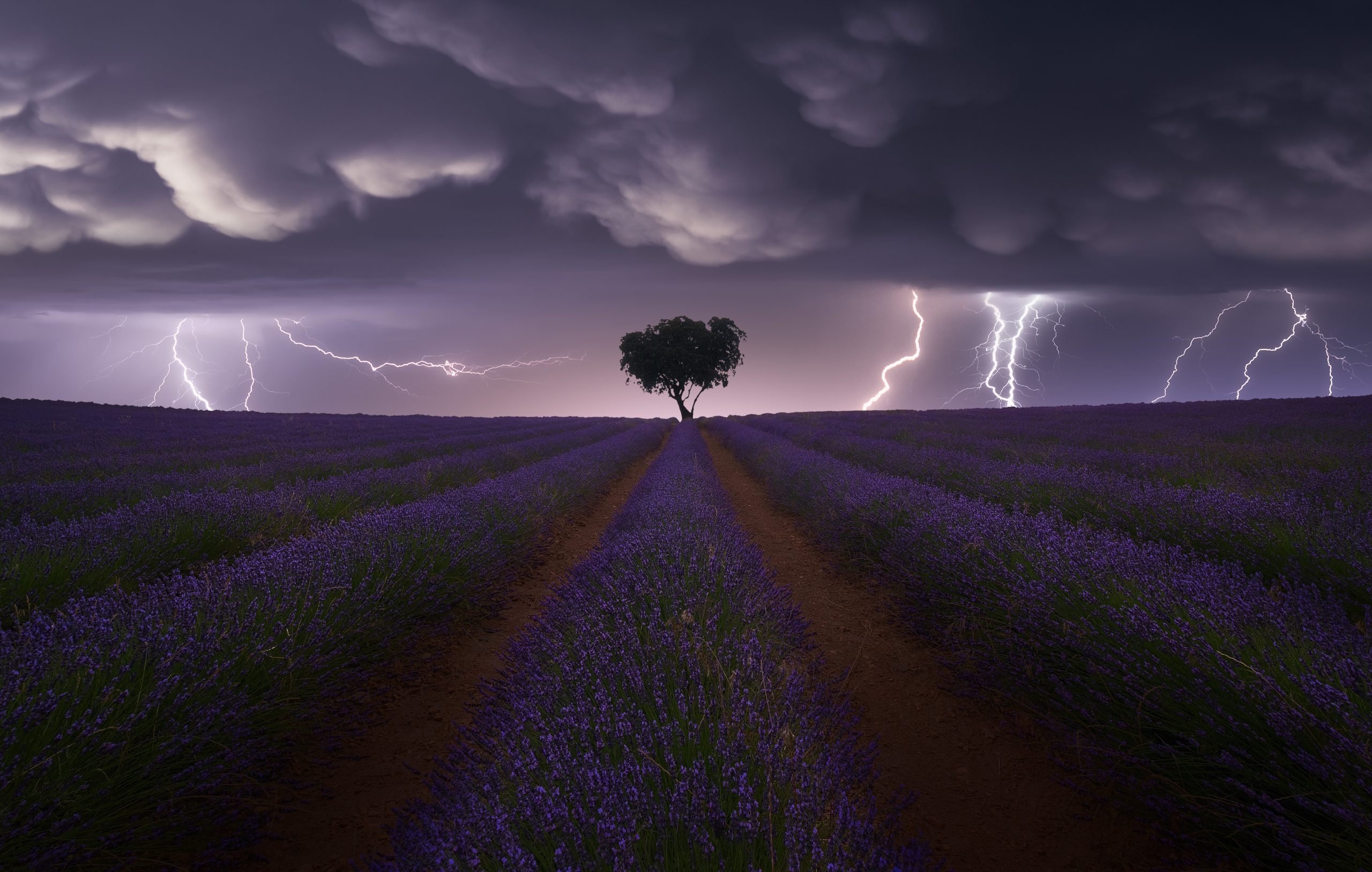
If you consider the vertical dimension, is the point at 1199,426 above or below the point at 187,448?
above

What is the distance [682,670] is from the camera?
2059 mm

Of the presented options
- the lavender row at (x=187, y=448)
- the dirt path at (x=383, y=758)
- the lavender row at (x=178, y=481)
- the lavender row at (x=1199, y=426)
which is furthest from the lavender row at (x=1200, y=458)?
the lavender row at (x=187, y=448)

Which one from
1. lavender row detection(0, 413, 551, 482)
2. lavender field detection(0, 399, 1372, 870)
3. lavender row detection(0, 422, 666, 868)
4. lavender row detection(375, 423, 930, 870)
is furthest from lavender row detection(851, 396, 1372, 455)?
lavender row detection(0, 413, 551, 482)

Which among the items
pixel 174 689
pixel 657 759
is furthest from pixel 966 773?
pixel 174 689

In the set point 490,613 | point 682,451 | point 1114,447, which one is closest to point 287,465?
point 490,613

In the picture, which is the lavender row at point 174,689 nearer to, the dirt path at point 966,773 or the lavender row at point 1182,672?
the dirt path at point 966,773

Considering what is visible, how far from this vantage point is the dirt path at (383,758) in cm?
199

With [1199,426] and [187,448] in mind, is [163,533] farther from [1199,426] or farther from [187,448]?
[1199,426]

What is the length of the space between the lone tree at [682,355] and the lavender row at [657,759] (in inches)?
1451

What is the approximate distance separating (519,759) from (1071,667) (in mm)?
2506

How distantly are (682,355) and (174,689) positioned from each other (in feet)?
124

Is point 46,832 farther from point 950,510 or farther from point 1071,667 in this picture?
point 950,510

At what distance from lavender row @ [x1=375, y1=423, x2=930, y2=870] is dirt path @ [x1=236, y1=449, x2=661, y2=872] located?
25cm

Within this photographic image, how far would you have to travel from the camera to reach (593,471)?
10.5 meters
